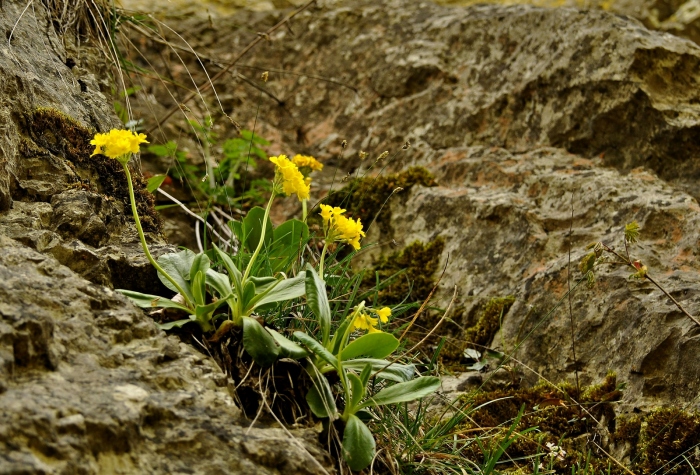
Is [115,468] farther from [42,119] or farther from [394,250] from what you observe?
[394,250]

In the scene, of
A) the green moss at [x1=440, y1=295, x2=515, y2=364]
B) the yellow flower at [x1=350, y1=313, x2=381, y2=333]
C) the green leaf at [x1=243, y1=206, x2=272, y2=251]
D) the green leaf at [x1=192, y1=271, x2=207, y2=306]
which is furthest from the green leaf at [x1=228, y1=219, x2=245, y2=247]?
the green moss at [x1=440, y1=295, x2=515, y2=364]

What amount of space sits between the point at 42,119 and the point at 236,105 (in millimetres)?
2039

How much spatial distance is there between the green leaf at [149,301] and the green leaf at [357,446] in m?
0.48

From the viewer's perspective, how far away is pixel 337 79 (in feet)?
13.2

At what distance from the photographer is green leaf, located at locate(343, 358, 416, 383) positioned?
1.74 m

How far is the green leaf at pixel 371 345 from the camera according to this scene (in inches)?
66.2

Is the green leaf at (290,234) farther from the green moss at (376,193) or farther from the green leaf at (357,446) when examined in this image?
the green moss at (376,193)

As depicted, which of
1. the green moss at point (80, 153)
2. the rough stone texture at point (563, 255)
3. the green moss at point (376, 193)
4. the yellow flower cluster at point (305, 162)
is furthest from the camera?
the green moss at point (376, 193)

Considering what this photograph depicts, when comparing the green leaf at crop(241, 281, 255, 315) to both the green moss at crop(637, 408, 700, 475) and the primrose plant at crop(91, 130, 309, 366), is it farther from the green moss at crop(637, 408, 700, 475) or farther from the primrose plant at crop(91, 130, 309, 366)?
the green moss at crop(637, 408, 700, 475)

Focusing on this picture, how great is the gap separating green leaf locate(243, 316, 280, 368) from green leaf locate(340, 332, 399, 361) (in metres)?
0.17

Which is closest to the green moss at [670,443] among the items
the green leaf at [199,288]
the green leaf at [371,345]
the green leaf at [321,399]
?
the green leaf at [371,345]

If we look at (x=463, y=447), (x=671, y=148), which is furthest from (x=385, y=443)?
(x=671, y=148)

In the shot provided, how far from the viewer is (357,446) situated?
157 centimetres

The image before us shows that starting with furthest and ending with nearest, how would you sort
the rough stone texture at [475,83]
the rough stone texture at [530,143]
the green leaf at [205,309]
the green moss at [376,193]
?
the green moss at [376,193], the rough stone texture at [475,83], the rough stone texture at [530,143], the green leaf at [205,309]
